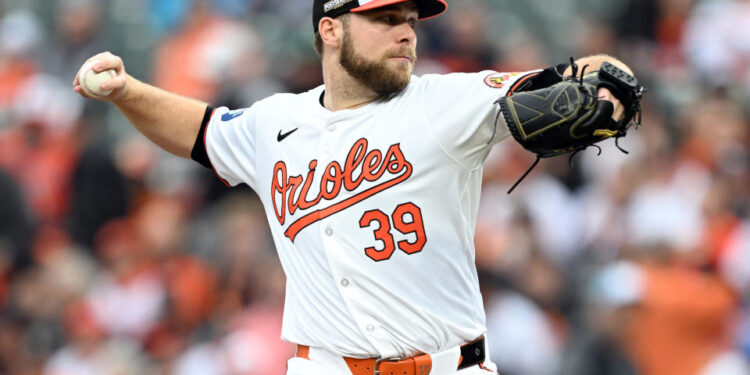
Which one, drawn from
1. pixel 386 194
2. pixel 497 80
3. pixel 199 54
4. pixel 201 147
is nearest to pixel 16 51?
pixel 199 54

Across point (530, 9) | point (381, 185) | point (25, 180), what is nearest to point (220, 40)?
point (25, 180)

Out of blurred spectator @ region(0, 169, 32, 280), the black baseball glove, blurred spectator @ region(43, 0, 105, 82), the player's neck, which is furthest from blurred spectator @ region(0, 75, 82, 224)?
the black baseball glove

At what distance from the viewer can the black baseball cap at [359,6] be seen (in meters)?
4.14

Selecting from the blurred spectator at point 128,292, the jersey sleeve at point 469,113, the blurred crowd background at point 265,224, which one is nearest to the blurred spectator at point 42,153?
the blurred crowd background at point 265,224

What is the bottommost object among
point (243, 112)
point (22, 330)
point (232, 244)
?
point (22, 330)

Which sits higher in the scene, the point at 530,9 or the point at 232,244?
the point at 530,9

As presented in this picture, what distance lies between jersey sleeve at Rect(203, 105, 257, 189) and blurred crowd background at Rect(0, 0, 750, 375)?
2988mm

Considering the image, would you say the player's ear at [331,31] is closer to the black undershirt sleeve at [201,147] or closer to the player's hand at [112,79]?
the black undershirt sleeve at [201,147]

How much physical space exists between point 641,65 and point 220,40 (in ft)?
11.7

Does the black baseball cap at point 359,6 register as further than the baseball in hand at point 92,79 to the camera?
No

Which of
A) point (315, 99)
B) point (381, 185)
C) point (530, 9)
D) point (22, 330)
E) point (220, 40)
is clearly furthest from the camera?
point (530, 9)

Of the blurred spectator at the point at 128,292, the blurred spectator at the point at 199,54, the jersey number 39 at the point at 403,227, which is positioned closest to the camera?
the jersey number 39 at the point at 403,227

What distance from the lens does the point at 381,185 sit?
160 inches

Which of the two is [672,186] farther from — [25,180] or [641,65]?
[25,180]
